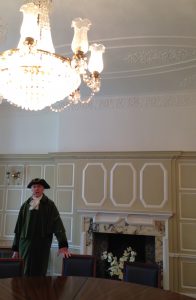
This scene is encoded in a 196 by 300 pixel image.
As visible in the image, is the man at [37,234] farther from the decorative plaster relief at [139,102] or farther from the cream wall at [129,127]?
the decorative plaster relief at [139,102]

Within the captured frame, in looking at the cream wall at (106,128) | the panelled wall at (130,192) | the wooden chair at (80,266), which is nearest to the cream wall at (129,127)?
the cream wall at (106,128)

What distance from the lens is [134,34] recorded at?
327 cm

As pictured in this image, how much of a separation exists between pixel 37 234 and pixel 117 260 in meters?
2.08

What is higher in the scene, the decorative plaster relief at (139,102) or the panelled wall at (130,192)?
the decorative plaster relief at (139,102)

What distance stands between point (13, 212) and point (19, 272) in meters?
2.84

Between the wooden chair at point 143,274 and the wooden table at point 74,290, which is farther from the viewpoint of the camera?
the wooden chair at point 143,274

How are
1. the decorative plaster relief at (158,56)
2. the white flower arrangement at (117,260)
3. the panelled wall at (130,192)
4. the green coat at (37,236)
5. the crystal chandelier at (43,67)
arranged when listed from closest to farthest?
the crystal chandelier at (43,67) → the green coat at (37,236) → the decorative plaster relief at (158,56) → the panelled wall at (130,192) → the white flower arrangement at (117,260)

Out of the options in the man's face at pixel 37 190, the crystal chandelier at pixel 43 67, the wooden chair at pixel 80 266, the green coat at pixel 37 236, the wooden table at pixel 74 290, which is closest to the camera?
the wooden table at pixel 74 290

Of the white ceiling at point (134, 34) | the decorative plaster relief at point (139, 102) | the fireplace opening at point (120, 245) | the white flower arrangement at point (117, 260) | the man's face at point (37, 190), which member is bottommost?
the white flower arrangement at point (117, 260)

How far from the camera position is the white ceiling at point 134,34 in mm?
2789

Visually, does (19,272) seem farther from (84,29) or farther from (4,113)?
(4,113)

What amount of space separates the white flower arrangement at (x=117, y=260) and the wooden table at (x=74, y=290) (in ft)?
7.78

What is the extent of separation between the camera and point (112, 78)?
4.44 meters

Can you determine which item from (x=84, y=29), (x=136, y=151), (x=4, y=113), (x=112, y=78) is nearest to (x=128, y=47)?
(x=112, y=78)
